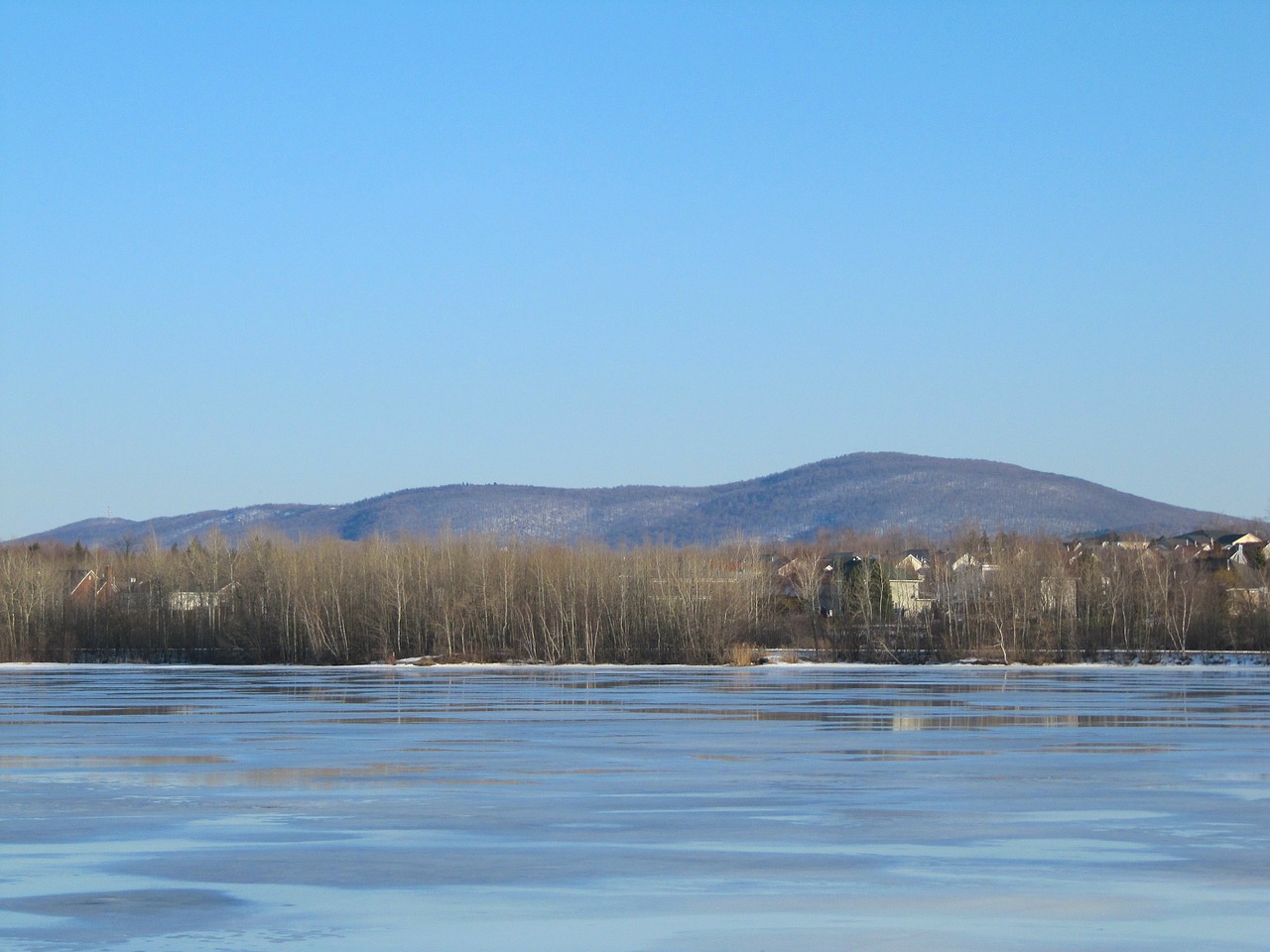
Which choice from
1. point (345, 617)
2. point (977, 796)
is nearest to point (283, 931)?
point (977, 796)

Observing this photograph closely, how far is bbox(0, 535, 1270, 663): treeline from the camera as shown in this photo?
59.7 meters

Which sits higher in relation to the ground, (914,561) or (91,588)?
(914,561)

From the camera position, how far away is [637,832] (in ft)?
42.4

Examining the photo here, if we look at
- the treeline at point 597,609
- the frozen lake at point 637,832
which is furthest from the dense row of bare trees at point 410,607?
the frozen lake at point 637,832

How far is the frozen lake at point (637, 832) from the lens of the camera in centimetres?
927

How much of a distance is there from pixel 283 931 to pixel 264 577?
2269 inches

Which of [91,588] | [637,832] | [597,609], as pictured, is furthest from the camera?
[91,588]

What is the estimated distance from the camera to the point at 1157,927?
9.24 meters

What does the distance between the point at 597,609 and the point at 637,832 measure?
163 feet

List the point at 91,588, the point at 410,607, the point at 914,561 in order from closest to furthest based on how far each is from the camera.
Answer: the point at 410,607 → the point at 91,588 → the point at 914,561

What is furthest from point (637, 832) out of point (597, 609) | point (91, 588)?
point (91, 588)

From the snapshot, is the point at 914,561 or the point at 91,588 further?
the point at 914,561

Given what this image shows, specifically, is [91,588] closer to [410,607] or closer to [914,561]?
[410,607]

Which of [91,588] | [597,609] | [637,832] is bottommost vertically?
[637,832]
